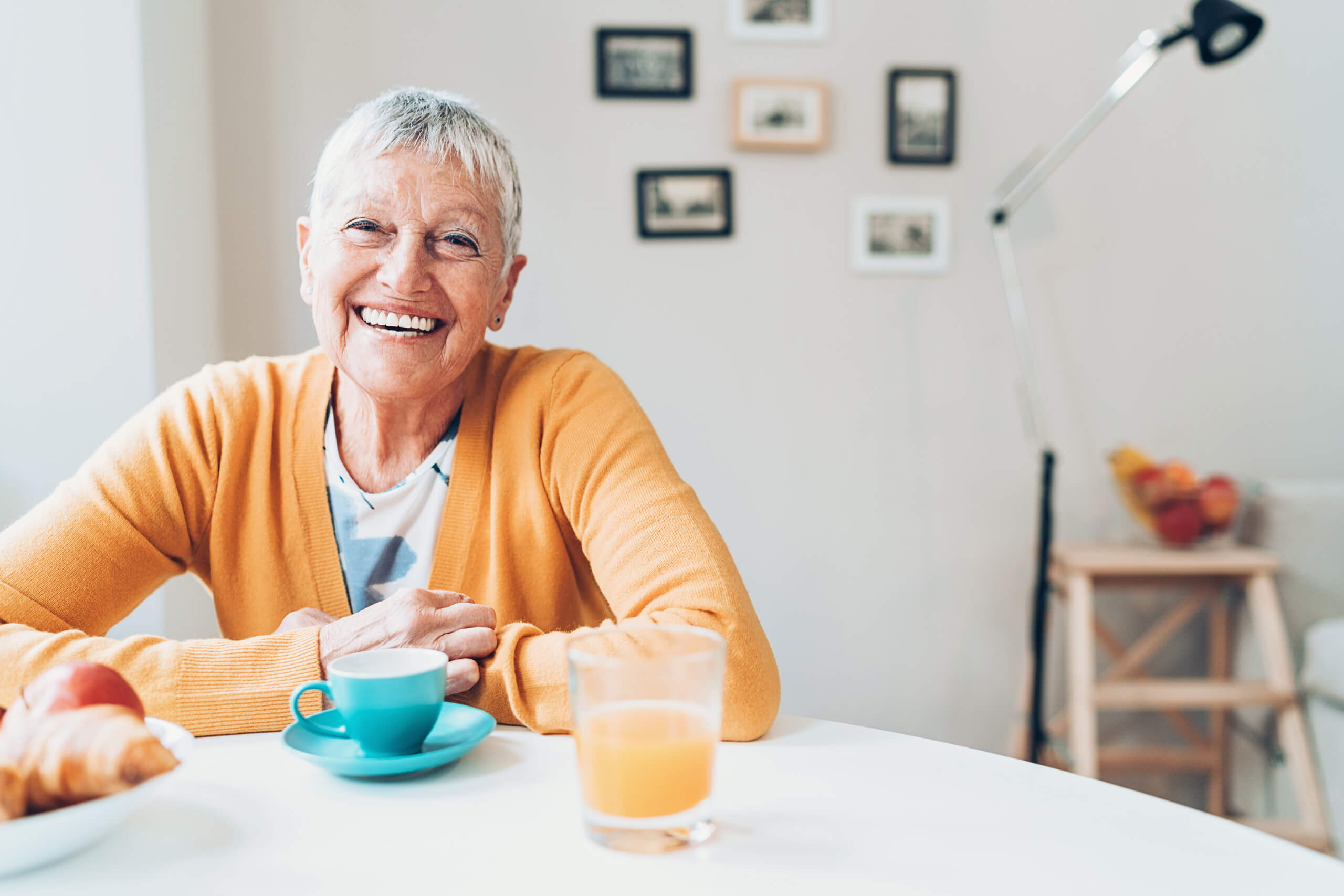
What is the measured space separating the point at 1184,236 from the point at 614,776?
Result: 7.85ft

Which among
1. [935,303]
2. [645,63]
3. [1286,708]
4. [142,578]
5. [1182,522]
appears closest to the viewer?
[142,578]

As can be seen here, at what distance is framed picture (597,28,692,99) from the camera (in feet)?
7.41

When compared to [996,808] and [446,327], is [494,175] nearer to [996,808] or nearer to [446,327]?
[446,327]

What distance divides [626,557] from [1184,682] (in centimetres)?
175

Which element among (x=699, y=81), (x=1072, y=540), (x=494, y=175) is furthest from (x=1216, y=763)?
(x=494, y=175)

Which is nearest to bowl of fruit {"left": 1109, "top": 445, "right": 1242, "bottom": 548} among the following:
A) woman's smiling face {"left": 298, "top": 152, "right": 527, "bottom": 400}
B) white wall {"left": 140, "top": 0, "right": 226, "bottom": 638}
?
woman's smiling face {"left": 298, "top": 152, "right": 527, "bottom": 400}

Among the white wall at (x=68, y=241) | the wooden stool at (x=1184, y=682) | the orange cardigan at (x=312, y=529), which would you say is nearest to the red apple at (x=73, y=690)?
the orange cardigan at (x=312, y=529)

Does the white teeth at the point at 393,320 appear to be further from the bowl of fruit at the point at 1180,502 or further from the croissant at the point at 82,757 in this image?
the bowl of fruit at the point at 1180,502

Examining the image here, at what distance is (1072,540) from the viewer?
2451mm

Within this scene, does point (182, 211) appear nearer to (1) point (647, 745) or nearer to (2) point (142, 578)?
(2) point (142, 578)

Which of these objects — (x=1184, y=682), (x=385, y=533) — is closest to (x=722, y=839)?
(x=385, y=533)

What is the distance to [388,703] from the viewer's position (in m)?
0.65

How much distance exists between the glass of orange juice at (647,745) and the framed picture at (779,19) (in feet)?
6.75

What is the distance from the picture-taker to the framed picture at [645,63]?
88.9 inches
